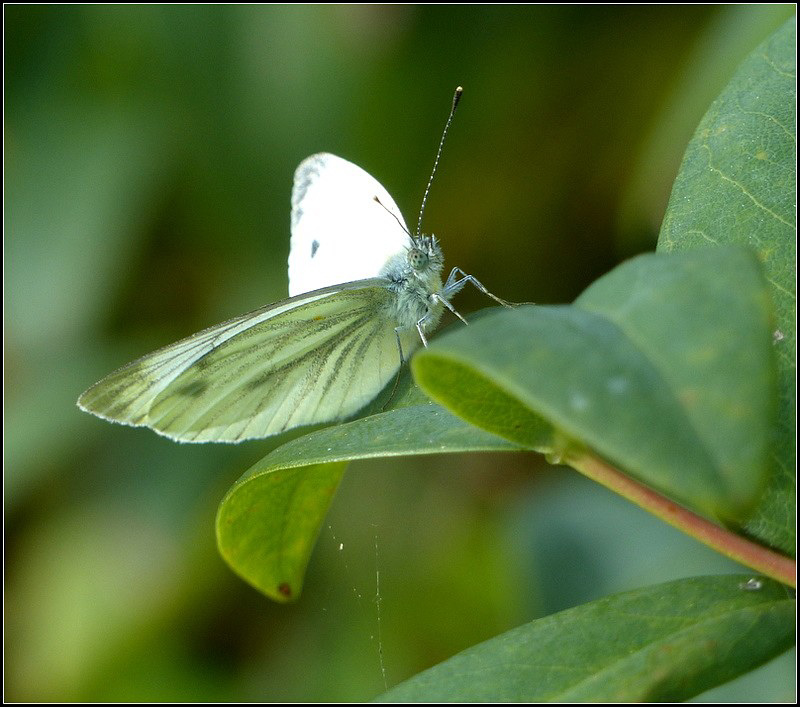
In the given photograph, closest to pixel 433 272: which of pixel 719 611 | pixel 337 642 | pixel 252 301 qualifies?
pixel 252 301

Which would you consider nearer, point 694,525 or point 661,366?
point 661,366

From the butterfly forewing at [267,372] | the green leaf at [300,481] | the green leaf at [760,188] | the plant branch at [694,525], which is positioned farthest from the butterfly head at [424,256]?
the plant branch at [694,525]

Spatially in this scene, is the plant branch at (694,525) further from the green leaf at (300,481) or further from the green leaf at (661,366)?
the green leaf at (661,366)

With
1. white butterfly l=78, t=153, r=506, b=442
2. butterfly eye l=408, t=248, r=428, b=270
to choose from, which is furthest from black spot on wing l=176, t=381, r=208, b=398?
butterfly eye l=408, t=248, r=428, b=270

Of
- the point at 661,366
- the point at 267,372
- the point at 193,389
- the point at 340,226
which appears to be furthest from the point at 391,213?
the point at 661,366

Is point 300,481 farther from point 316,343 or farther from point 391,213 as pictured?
point 391,213

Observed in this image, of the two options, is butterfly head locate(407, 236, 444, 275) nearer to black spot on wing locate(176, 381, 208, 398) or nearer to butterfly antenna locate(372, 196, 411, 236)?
butterfly antenna locate(372, 196, 411, 236)

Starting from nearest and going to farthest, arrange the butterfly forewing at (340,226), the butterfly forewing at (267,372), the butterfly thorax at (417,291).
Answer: the butterfly forewing at (267,372) < the butterfly thorax at (417,291) < the butterfly forewing at (340,226)
